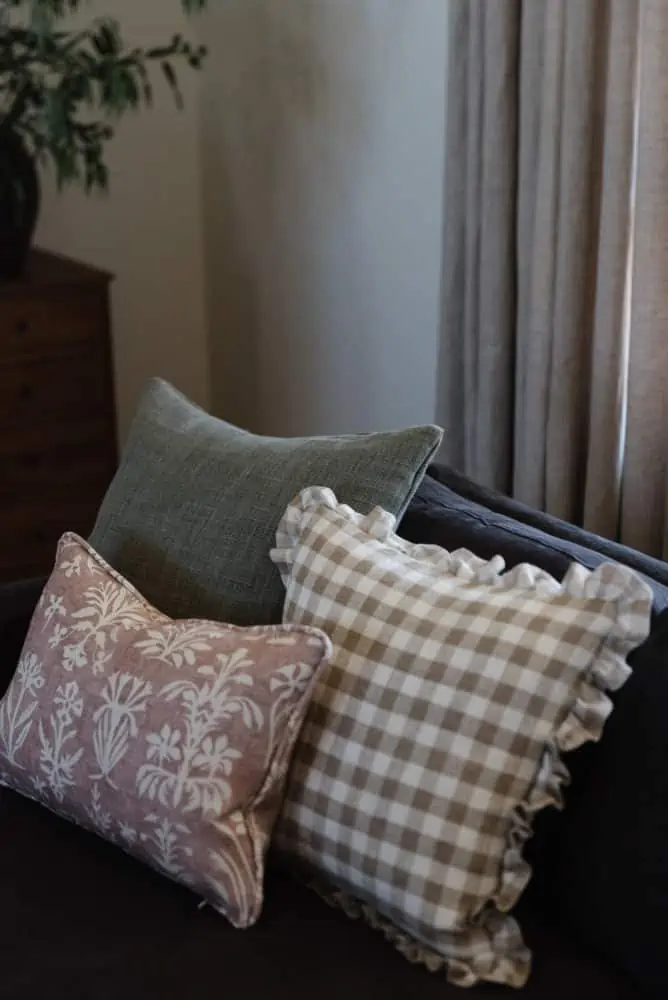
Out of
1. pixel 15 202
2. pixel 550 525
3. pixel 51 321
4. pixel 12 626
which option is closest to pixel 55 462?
pixel 51 321

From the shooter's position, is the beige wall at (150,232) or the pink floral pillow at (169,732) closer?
the pink floral pillow at (169,732)

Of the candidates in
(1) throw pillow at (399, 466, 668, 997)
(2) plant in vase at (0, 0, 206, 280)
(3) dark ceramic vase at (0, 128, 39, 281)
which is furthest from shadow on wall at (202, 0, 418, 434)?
(1) throw pillow at (399, 466, 668, 997)

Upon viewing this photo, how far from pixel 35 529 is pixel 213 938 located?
161 cm

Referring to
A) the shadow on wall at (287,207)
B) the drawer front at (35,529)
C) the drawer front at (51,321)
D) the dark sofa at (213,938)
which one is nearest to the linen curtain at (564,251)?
the dark sofa at (213,938)

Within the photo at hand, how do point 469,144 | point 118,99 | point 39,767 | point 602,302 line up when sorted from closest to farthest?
point 39,767, point 602,302, point 469,144, point 118,99

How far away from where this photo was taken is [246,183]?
305 cm

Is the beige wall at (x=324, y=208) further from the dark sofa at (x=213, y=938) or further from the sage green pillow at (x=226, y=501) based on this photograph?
the dark sofa at (x=213, y=938)

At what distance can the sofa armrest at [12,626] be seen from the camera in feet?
5.49

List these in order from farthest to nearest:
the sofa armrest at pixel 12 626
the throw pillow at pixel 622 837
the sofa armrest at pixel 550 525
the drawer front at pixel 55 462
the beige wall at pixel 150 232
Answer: the beige wall at pixel 150 232, the drawer front at pixel 55 462, the sofa armrest at pixel 12 626, the sofa armrest at pixel 550 525, the throw pillow at pixel 622 837

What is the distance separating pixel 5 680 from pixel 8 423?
3.56 ft

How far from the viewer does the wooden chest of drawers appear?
262 centimetres

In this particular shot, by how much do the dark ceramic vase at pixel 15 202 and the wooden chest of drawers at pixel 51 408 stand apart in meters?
0.05

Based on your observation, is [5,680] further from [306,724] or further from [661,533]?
[661,533]

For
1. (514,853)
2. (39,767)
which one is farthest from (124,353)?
(514,853)
